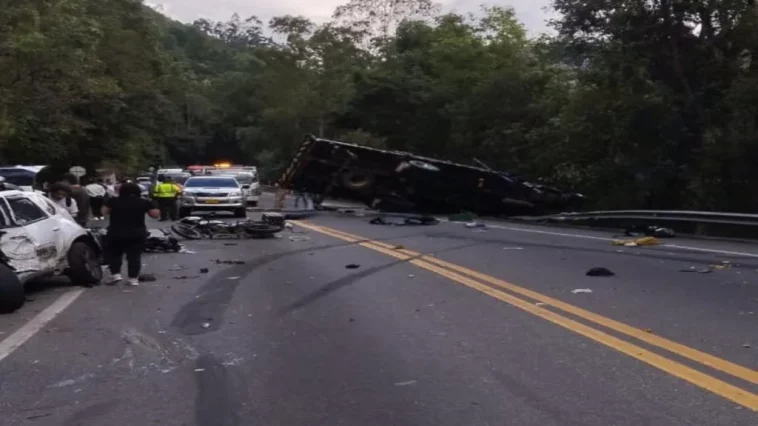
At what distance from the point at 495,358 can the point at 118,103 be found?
141 ft

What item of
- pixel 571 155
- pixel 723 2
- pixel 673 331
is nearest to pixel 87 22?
pixel 571 155

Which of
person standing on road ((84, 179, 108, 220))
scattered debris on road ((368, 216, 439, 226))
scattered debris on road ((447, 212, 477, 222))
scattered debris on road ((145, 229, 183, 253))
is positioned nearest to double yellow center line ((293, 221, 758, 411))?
scattered debris on road ((145, 229, 183, 253))

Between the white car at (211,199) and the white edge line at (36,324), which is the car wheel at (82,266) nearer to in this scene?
the white edge line at (36,324)

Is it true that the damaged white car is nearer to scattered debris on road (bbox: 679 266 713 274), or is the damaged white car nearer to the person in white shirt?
the person in white shirt

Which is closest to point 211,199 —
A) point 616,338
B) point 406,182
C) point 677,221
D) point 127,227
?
point 406,182

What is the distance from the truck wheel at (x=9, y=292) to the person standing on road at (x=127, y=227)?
252 centimetres

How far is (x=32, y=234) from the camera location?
13719 mm

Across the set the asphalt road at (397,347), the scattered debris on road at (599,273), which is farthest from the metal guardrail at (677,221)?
the scattered debris on road at (599,273)

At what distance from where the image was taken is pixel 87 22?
1763 inches

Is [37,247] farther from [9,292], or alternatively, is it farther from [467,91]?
[467,91]

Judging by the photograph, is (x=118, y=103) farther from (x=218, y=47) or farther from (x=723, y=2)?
(x=218, y=47)

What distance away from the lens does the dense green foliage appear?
115ft

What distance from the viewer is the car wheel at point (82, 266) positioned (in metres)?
14.9

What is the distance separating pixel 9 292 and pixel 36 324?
36.2 inches
